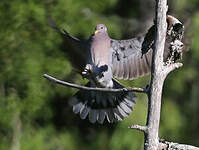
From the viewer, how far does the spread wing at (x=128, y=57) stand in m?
2.83

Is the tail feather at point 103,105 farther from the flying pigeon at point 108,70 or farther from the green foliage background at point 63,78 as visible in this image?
the green foliage background at point 63,78

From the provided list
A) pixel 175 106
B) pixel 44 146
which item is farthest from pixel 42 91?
pixel 175 106

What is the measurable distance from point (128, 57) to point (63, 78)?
3.15 feet

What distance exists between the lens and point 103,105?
2.81 m

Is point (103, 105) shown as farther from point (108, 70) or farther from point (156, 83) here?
point (156, 83)

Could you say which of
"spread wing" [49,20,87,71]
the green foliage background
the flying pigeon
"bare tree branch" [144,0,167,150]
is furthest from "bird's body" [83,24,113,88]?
"bare tree branch" [144,0,167,150]

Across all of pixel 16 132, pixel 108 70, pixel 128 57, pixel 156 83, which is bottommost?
pixel 16 132

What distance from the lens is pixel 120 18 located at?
4590 mm

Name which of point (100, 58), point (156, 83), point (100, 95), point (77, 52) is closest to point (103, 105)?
point (100, 95)

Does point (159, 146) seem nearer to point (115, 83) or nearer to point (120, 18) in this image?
point (115, 83)

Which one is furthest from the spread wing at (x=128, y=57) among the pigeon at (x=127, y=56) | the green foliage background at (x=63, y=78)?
the green foliage background at (x=63, y=78)

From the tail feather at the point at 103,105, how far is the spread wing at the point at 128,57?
0.10 m

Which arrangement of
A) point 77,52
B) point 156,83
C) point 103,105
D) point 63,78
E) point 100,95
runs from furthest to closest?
point 63,78, point 77,52, point 100,95, point 103,105, point 156,83

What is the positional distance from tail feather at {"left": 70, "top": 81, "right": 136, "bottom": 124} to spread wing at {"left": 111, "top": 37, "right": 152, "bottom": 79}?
102mm
